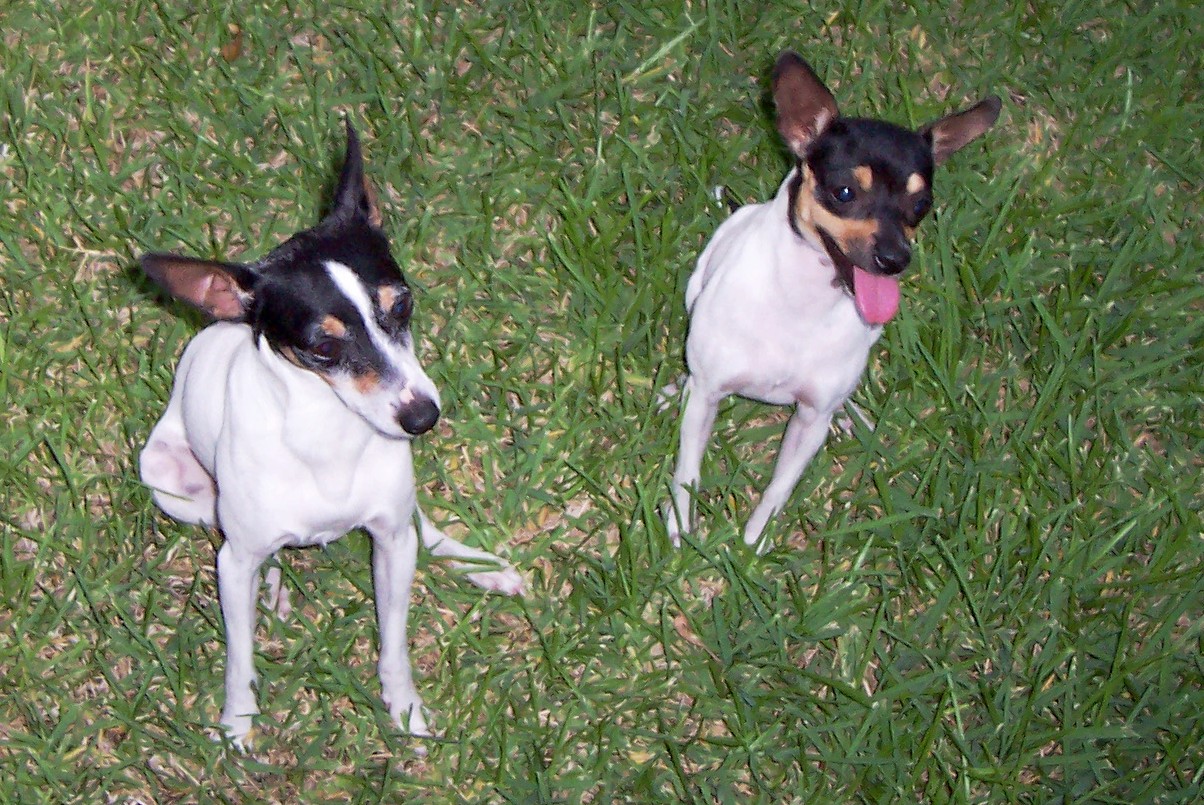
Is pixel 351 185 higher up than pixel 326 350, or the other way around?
pixel 351 185

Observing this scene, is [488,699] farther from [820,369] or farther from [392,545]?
[820,369]

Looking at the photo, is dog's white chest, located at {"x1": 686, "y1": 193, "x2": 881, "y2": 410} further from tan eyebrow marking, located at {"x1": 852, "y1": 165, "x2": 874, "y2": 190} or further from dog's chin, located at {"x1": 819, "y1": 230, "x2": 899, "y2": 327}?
tan eyebrow marking, located at {"x1": 852, "y1": 165, "x2": 874, "y2": 190}

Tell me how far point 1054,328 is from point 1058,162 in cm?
108

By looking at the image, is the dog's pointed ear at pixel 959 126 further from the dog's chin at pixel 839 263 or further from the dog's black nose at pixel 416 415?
the dog's black nose at pixel 416 415

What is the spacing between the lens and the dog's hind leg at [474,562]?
421 cm

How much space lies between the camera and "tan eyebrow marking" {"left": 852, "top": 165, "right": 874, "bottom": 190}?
344cm

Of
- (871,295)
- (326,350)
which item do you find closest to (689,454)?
(871,295)

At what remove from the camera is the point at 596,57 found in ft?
17.7

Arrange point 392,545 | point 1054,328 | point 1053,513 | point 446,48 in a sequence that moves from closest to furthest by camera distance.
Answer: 1. point 392,545
2. point 1053,513
3. point 1054,328
4. point 446,48

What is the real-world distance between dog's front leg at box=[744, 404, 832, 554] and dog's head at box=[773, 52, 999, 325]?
0.50m

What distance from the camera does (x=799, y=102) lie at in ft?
12.0

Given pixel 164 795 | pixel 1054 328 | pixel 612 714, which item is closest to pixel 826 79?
pixel 1054 328

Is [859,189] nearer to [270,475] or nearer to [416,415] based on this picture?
[416,415]

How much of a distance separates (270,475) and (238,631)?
70cm
